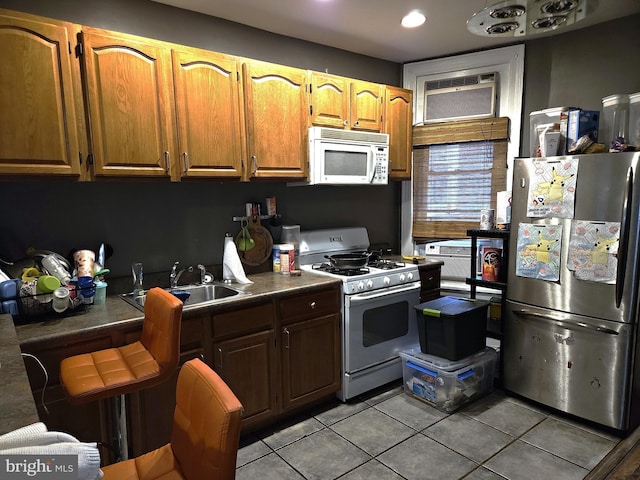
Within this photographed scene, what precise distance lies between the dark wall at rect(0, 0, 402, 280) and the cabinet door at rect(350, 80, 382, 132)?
0.37 metres

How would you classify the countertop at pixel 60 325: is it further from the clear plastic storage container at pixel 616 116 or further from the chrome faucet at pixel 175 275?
the clear plastic storage container at pixel 616 116

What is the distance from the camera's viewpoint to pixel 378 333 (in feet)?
9.35

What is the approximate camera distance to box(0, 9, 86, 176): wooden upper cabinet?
178 centimetres

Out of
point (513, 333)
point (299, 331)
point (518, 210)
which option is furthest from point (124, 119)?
point (513, 333)

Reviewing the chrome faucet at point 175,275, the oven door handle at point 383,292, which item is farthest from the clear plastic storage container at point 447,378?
the chrome faucet at point 175,275

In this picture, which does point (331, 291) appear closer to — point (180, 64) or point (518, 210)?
point (518, 210)

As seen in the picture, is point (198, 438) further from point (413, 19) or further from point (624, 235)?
point (413, 19)

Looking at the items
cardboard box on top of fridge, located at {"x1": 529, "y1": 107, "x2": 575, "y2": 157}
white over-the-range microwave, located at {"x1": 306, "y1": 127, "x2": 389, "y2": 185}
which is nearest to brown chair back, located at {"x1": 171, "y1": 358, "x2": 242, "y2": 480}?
white over-the-range microwave, located at {"x1": 306, "y1": 127, "x2": 389, "y2": 185}

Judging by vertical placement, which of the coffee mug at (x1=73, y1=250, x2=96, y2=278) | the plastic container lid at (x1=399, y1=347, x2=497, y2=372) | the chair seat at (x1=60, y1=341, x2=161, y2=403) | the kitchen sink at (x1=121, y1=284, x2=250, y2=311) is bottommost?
the plastic container lid at (x1=399, y1=347, x2=497, y2=372)

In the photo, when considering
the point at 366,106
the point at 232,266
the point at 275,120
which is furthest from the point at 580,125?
the point at 232,266

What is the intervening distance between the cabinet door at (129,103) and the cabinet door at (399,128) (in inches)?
66.8

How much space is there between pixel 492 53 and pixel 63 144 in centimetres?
303

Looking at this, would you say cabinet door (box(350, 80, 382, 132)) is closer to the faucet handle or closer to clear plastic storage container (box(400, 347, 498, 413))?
the faucet handle

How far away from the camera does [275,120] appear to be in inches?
102
